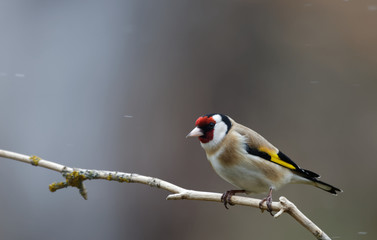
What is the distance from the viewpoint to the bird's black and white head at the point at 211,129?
2592 mm

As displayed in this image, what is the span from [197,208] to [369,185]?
1733 millimetres

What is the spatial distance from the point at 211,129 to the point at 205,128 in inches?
1.5

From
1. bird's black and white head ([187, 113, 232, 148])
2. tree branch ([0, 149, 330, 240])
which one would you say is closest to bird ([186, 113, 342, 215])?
bird's black and white head ([187, 113, 232, 148])

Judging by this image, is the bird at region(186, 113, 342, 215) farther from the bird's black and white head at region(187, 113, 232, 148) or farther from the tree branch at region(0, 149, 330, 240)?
the tree branch at region(0, 149, 330, 240)

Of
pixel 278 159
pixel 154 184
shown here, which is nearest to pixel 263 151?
pixel 278 159

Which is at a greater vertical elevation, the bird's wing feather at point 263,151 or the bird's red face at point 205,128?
the bird's red face at point 205,128

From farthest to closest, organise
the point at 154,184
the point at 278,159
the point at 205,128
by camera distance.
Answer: the point at 278,159
the point at 205,128
the point at 154,184

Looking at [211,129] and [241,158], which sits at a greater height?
[211,129]

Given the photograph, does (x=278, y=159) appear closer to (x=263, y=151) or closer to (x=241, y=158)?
(x=263, y=151)

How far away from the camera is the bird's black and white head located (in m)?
2.59

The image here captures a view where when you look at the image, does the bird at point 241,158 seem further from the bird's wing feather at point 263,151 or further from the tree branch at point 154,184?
the tree branch at point 154,184

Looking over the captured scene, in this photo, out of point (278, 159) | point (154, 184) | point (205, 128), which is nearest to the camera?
point (154, 184)

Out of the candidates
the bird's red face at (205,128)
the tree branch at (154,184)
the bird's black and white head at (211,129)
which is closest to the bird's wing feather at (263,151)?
the bird's black and white head at (211,129)

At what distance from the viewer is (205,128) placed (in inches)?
103
